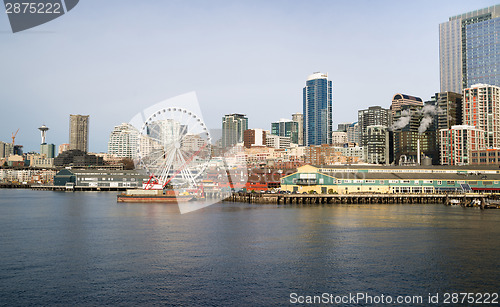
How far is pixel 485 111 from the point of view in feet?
635

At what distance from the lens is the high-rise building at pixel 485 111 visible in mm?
190500

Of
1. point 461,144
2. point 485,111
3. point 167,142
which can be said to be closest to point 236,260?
point 167,142

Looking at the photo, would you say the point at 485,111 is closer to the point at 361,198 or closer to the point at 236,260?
the point at 361,198

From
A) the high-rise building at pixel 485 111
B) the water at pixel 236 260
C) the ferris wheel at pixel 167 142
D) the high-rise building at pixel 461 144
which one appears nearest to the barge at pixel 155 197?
the ferris wheel at pixel 167 142

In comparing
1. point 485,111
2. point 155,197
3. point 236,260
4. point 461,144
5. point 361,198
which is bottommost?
point 236,260

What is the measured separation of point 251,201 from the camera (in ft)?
329

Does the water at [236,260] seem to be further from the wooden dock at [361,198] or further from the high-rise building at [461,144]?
the high-rise building at [461,144]

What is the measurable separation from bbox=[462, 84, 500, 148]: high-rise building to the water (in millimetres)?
151219

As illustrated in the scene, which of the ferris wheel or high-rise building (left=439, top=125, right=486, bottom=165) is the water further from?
high-rise building (left=439, top=125, right=486, bottom=165)

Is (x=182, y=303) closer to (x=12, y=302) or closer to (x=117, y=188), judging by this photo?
(x=12, y=302)

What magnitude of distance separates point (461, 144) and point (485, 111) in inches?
1370

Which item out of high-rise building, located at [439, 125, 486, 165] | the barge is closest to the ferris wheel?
the barge

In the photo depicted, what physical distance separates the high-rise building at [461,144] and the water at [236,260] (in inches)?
4780

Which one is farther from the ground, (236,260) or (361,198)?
(361,198)
